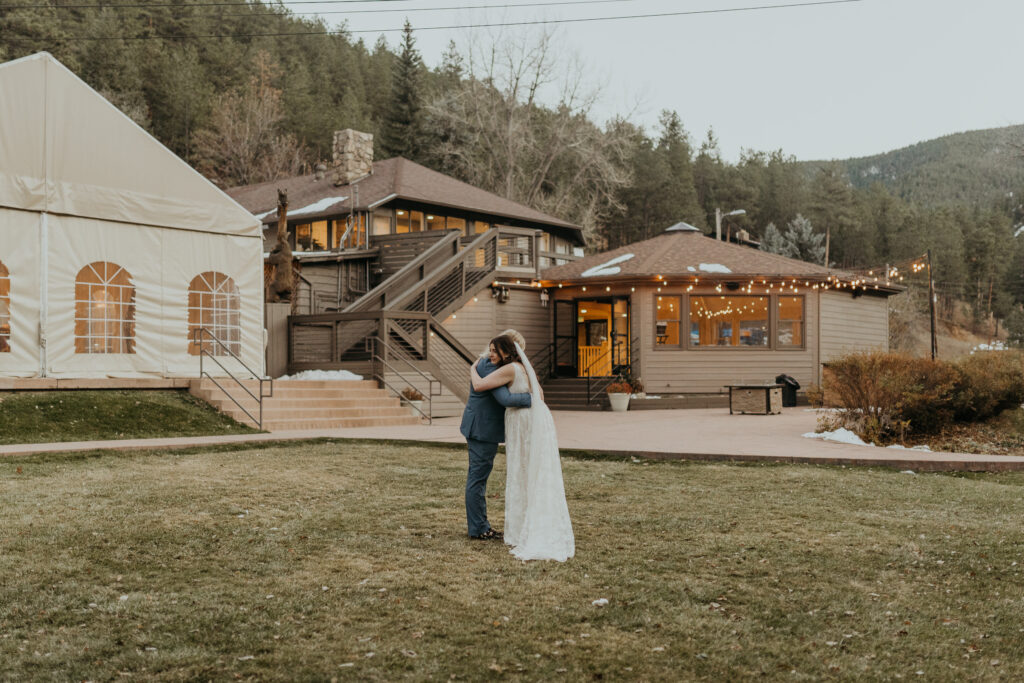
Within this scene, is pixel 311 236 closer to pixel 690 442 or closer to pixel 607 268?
pixel 607 268

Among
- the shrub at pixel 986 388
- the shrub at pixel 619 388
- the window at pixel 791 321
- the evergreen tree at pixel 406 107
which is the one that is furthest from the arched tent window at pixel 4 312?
the evergreen tree at pixel 406 107

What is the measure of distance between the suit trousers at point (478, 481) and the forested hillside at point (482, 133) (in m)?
25.0

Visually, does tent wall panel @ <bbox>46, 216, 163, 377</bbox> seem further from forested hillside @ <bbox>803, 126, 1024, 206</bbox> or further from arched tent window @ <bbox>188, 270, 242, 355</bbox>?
forested hillside @ <bbox>803, 126, 1024, 206</bbox>

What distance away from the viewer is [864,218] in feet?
212

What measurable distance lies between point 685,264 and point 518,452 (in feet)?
58.7

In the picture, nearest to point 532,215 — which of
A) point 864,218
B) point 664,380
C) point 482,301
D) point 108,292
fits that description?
point 482,301

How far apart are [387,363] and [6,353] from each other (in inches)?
263

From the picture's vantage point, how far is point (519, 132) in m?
39.3

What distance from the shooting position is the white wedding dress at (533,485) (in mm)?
5578

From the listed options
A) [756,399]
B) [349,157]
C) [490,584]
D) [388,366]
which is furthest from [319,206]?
[490,584]

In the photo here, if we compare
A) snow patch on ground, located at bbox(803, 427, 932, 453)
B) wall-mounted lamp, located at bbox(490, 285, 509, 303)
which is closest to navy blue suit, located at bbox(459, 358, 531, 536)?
snow patch on ground, located at bbox(803, 427, 932, 453)

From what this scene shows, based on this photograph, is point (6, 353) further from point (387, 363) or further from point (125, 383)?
point (387, 363)

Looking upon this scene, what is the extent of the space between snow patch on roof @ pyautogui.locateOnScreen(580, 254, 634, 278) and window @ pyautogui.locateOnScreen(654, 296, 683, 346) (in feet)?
4.66

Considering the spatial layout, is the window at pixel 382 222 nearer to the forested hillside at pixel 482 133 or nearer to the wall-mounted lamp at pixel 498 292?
the wall-mounted lamp at pixel 498 292
